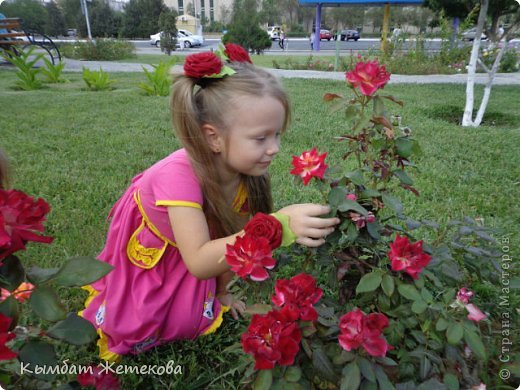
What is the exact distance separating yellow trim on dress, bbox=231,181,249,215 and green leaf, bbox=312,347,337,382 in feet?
2.62

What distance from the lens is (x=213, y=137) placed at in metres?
1.38

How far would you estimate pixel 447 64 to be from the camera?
397 inches

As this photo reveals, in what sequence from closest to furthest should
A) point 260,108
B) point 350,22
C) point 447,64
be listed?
point 260,108 → point 447,64 → point 350,22

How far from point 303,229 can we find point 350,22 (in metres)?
40.4

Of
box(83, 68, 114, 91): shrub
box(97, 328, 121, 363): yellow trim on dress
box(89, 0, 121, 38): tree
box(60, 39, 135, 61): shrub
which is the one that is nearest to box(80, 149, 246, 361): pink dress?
box(97, 328, 121, 363): yellow trim on dress

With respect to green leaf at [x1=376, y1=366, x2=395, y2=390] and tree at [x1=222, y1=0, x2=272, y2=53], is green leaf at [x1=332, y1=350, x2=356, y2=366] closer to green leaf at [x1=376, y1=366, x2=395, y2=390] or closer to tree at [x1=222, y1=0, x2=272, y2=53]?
green leaf at [x1=376, y1=366, x2=395, y2=390]

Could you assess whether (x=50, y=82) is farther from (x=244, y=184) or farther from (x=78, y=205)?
(x=244, y=184)

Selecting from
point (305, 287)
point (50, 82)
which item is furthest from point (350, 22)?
point (305, 287)

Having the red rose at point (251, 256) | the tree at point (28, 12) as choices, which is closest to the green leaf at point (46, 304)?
the red rose at point (251, 256)

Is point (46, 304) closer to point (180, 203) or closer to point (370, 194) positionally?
point (180, 203)

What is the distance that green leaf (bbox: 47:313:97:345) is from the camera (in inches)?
29.6

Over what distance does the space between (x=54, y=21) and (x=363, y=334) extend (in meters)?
35.2

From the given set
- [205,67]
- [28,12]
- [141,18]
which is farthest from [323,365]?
[141,18]

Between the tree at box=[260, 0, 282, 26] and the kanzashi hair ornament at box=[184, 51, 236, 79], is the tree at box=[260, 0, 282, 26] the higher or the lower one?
the higher one
